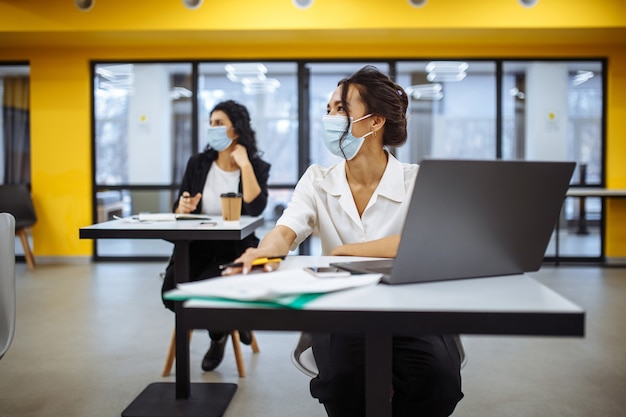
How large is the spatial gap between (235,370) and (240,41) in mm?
4076

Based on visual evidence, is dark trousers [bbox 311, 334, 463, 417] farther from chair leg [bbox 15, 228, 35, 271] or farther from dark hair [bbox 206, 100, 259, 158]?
chair leg [bbox 15, 228, 35, 271]

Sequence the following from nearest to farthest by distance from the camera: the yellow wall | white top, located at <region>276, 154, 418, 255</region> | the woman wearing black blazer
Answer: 1. white top, located at <region>276, 154, 418, 255</region>
2. the woman wearing black blazer
3. the yellow wall

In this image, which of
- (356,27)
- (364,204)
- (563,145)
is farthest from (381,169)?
(563,145)

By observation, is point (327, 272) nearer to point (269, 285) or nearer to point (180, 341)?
point (269, 285)

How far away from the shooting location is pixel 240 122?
3.26m

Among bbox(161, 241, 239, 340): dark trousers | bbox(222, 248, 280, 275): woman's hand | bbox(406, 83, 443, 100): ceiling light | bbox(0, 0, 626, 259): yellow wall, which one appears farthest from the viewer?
bbox(406, 83, 443, 100): ceiling light

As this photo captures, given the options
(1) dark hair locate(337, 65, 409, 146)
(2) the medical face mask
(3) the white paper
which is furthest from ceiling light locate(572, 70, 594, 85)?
(3) the white paper

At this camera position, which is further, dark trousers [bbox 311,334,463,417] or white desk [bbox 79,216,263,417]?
white desk [bbox 79,216,263,417]

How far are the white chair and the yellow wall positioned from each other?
14.4 ft

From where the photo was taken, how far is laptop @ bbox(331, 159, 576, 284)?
1007 mm

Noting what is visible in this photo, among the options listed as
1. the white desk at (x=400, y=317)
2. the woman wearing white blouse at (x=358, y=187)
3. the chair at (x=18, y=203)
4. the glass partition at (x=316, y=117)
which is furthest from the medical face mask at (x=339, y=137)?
the chair at (x=18, y=203)

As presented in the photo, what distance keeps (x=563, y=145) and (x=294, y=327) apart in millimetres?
6056

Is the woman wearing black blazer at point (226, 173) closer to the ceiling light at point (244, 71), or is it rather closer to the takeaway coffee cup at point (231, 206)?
the takeaway coffee cup at point (231, 206)

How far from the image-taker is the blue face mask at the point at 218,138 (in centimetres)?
320
